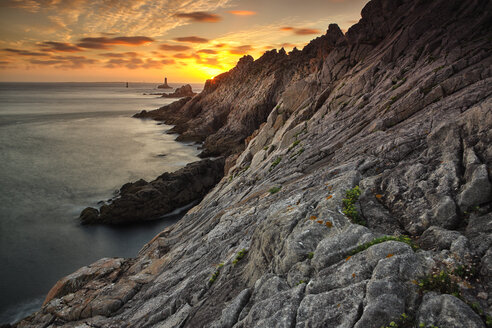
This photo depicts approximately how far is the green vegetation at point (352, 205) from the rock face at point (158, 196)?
37.7m

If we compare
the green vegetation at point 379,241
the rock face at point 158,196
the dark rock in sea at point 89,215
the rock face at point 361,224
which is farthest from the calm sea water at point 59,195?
the green vegetation at point 379,241

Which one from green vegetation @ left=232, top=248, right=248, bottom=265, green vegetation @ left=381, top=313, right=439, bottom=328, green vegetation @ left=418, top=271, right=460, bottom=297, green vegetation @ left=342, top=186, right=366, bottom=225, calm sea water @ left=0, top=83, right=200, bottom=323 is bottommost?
calm sea water @ left=0, top=83, right=200, bottom=323

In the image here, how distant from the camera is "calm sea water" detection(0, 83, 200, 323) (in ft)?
111

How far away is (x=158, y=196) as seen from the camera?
4525 centimetres

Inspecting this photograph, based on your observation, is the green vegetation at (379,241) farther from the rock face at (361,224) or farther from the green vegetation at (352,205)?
the green vegetation at (352,205)

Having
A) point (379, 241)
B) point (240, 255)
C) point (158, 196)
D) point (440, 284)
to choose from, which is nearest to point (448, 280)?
point (440, 284)

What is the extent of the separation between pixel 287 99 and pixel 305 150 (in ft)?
58.5

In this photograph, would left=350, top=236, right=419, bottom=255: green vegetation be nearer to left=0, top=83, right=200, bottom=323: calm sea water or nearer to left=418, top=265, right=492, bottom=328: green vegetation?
left=418, top=265, right=492, bottom=328: green vegetation

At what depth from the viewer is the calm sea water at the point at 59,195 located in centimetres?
3372

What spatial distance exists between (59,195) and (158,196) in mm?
22208

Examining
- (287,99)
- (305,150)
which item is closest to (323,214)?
(305,150)

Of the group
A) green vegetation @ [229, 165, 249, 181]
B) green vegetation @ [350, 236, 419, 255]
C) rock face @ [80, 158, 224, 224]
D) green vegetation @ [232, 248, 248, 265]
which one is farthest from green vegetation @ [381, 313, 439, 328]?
rock face @ [80, 158, 224, 224]

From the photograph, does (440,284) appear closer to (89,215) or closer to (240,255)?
(240,255)

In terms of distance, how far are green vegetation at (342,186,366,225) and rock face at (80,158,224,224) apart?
37.7 m
